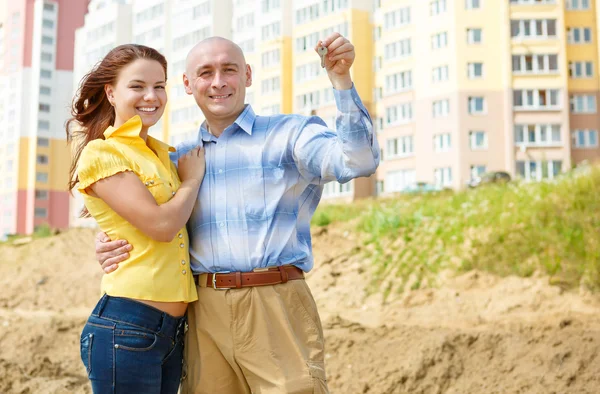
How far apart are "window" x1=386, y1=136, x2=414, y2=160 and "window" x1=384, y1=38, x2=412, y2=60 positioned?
4.23m

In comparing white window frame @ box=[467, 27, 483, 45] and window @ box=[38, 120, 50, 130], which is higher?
white window frame @ box=[467, 27, 483, 45]

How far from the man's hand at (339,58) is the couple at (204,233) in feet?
0.79

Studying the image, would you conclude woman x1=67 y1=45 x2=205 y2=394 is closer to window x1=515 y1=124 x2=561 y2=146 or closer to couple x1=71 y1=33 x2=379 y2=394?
couple x1=71 y1=33 x2=379 y2=394

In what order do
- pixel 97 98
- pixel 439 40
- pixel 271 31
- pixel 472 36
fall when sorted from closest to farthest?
pixel 97 98 < pixel 472 36 < pixel 439 40 < pixel 271 31

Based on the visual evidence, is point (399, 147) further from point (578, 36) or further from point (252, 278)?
point (252, 278)

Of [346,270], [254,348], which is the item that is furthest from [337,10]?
[254,348]

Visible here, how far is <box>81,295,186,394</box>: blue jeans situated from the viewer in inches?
114

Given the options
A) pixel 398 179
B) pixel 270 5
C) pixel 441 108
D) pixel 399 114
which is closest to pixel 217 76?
pixel 441 108

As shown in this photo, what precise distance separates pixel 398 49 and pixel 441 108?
3993 millimetres

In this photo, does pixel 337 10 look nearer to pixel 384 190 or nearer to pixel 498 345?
pixel 384 190

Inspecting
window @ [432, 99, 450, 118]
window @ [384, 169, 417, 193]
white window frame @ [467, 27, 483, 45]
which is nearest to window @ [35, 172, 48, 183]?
window @ [384, 169, 417, 193]

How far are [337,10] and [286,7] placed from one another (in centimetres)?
419

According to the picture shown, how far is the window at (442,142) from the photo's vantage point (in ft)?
117

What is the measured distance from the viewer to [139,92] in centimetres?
313
